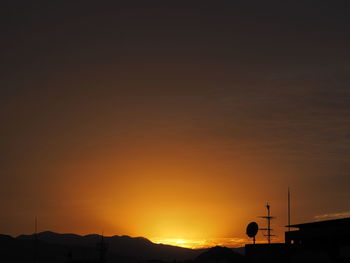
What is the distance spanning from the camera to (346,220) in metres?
60.4

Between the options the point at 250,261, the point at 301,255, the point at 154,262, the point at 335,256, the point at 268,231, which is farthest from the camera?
the point at 154,262

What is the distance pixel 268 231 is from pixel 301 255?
15.9 meters

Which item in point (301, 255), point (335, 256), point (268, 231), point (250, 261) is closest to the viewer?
point (335, 256)

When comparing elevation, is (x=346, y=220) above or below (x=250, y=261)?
above

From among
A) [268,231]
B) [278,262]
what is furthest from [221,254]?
[278,262]

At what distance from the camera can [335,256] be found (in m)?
59.4

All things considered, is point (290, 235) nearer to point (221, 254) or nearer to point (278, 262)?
point (278, 262)

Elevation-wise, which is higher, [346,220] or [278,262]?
[346,220]

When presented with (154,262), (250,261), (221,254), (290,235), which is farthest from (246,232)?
(221,254)

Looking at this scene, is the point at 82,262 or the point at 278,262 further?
the point at 82,262

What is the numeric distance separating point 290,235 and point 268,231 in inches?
550

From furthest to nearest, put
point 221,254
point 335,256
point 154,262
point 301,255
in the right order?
point 221,254
point 154,262
point 301,255
point 335,256

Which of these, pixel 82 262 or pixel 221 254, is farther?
pixel 221 254

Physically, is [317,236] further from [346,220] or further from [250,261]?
[250,261]
